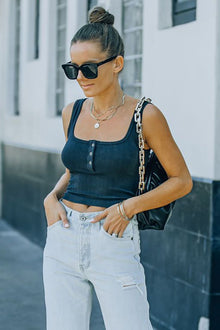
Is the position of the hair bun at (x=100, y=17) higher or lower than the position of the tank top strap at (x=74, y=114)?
higher

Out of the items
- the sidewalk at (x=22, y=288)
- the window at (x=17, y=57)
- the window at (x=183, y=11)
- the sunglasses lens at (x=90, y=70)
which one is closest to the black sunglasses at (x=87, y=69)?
the sunglasses lens at (x=90, y=70)

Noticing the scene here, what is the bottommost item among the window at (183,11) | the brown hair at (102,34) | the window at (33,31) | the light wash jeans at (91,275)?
the light wash jeans at (91,275)

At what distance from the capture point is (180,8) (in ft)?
16.1

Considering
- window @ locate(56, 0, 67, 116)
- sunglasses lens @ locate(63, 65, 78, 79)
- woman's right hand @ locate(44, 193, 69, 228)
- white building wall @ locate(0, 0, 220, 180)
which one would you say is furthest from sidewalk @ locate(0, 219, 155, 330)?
sunglasses lens @ locate(63, 65, 78, 79)

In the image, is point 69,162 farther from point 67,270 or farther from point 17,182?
point 17,182

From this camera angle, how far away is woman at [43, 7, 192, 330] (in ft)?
8.15

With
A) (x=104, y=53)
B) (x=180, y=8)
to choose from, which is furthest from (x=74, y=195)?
(x=180, y=8)

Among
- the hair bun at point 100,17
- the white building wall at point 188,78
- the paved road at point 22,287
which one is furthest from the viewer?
the paved road at point 22,287

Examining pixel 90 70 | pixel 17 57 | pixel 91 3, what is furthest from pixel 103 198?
pixel 17 57

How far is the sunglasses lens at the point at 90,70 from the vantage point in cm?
254

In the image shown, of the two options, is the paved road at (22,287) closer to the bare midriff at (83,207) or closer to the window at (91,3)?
the bare midriff at (83,207)

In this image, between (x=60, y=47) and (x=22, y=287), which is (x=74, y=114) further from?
(x=60, y=47)

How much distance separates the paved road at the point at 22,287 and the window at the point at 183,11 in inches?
97.8

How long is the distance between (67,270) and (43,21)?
6247mm
